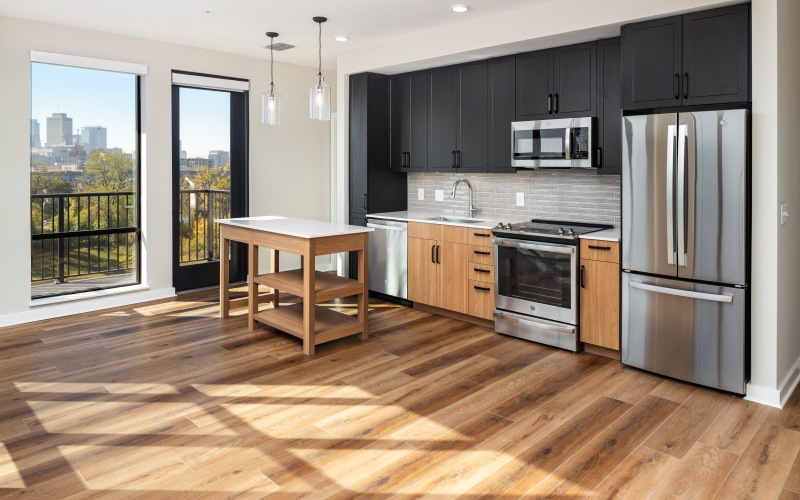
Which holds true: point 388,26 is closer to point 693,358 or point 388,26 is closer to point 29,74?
point 29,74

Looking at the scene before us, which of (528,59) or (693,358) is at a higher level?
(528,59)

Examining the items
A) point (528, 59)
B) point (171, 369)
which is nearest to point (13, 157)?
point (171, 369)

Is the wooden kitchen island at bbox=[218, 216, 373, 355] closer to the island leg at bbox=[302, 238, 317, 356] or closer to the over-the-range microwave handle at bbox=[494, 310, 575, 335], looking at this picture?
the island leg at bbox=[302, 238, 317, 356]

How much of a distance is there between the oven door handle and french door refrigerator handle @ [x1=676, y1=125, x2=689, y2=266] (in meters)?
0.81

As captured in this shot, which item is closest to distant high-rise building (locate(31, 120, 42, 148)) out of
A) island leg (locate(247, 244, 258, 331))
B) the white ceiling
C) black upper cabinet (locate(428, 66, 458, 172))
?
the white ceiling

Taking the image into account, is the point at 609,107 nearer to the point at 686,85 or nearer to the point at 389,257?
the point at 686,85

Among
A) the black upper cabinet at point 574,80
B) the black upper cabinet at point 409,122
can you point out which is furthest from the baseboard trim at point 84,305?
Result: the black upper cabinet at point 574,80

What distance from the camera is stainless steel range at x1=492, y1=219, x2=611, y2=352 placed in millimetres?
4297

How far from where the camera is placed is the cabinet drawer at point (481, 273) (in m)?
4.88

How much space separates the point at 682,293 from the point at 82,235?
521 cm

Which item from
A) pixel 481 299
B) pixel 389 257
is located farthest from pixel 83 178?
pixel 481 299

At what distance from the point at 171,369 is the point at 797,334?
13.7 feet

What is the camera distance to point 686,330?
11.8 feet

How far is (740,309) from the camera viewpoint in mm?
3393
